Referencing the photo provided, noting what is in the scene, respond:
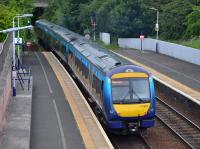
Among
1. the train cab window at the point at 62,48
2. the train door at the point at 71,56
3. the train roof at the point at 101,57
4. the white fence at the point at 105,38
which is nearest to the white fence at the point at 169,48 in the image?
the white fence at the point at 105,38

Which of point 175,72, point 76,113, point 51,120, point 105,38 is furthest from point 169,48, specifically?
point 51,120

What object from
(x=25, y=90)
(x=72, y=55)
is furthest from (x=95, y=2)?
(x=25, y=90)

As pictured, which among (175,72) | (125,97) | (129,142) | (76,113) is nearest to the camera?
(125,97)

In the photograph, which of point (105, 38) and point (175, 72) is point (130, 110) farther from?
point (105, 38)

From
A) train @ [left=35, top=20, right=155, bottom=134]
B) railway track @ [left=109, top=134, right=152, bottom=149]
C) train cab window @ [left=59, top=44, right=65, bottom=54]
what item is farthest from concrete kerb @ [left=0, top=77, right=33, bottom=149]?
train cab window @ [left=59, top=44, right=65, bottom=54]

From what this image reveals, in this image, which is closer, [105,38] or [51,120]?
[51,120]

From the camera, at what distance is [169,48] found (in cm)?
5194

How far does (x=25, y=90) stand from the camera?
96.0ft

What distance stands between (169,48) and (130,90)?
32973 mm

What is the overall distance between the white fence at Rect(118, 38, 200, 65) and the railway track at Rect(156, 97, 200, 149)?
17.1 meters

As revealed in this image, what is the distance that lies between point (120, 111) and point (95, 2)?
198ft

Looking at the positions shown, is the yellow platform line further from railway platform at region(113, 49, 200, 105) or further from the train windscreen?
railway platform at region(113, 49, 200, 105)

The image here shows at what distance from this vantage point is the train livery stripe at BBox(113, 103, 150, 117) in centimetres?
1928

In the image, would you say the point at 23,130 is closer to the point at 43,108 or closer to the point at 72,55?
the point at 43,108
